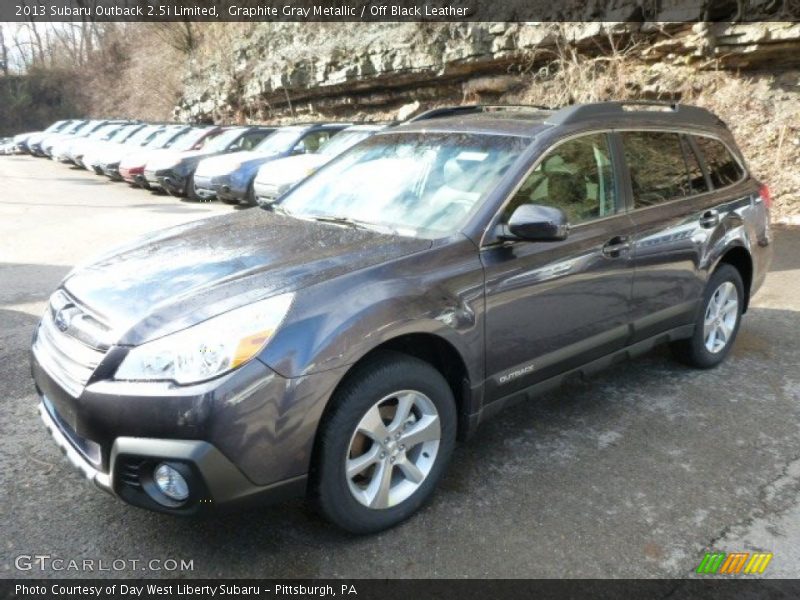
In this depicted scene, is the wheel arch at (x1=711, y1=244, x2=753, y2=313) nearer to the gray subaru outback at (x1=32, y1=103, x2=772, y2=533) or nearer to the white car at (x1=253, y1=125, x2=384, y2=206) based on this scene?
the gray subaru outback at (x1=32, y1=103, x2=772, y2=533)

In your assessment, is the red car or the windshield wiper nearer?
the windshield wiper

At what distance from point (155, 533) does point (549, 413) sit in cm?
228

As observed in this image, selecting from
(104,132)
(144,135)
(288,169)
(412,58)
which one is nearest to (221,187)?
(288,169)

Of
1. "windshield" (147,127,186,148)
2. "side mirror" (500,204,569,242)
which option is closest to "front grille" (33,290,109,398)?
"side mirror" (500,204,569,242)

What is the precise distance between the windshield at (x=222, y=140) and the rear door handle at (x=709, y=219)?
1180 centimetres

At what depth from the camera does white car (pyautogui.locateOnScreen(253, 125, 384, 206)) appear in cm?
1084

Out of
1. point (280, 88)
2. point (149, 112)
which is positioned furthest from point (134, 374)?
point (149, 112)

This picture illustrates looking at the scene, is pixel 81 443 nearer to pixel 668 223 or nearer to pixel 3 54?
pixel 668 223

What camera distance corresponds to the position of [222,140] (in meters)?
14.6

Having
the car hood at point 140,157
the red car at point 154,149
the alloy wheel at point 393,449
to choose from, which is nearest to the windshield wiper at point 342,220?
the alloy wheel at point 393,449

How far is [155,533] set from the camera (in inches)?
108

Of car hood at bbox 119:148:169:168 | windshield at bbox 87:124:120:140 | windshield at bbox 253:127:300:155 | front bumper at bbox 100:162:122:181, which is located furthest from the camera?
windshield at bbox 87:124:120:140

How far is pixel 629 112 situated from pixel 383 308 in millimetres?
2246
